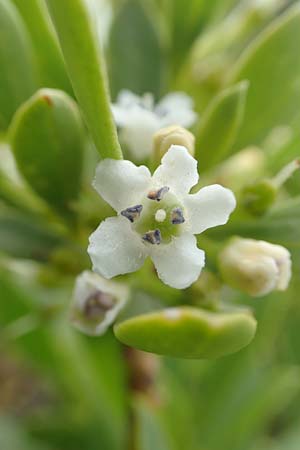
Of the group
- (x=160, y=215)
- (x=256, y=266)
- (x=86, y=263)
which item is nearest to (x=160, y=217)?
(x=160, y=215)

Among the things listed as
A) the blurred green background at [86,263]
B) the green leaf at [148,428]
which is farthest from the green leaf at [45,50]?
the green leaf at [148,428]

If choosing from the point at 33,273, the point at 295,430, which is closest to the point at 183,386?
the point at 295,430

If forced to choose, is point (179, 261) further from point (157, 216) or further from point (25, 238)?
point (25, 238)

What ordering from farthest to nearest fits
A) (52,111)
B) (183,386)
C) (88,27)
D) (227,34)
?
(183,386) < (227,34) < (52,111) < (88,27)

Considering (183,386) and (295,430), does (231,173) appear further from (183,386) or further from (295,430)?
(295,430)

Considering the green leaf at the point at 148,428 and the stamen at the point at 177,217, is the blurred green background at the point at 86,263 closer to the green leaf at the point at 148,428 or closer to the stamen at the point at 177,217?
the green leaf at the point at 148,428

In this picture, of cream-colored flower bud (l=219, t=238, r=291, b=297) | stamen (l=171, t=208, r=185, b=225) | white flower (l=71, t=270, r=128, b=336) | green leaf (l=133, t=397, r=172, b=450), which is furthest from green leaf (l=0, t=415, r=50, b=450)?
stamen (l=171, t=208, r=185, b=225)

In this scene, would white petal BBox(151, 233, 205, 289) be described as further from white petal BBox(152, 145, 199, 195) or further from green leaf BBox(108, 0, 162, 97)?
green leaf BBox(108, 0, 162, 97)
